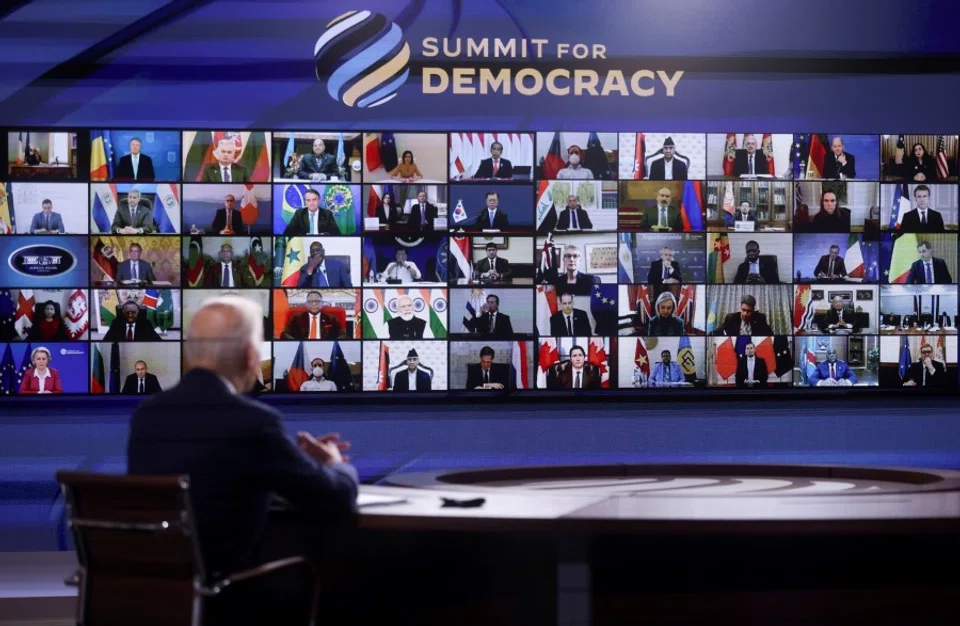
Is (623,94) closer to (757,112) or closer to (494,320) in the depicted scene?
(757,112)

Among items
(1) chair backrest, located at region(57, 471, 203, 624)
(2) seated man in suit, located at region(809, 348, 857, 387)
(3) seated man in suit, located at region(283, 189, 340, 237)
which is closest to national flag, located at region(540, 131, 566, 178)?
(3) seated man in suit, located at region(283, 189, 340, 237)

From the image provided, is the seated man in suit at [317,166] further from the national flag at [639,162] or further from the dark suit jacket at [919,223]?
the dark suit jacket at [919,223]

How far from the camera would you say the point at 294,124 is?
5.26 meters

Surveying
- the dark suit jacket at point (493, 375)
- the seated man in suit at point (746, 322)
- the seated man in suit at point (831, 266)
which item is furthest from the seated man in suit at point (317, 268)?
the seated man in suit at point (831, 266)

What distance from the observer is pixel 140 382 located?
5211 mm

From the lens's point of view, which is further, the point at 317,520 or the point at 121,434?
the point at 121,434

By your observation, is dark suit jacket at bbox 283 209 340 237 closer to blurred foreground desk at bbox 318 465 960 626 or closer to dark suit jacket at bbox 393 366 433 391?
dark suit jacket at bbox 393 366 433 391

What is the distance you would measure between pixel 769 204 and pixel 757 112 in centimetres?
44

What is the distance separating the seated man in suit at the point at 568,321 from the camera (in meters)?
5.34

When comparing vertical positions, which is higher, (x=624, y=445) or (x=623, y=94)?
(x=623, y=94)

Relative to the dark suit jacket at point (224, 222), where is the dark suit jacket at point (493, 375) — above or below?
below

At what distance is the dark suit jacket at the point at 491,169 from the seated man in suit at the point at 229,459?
290 centimetres

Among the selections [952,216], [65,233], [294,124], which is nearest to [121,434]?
[65,233]

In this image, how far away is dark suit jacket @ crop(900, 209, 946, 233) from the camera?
5.38 metres
